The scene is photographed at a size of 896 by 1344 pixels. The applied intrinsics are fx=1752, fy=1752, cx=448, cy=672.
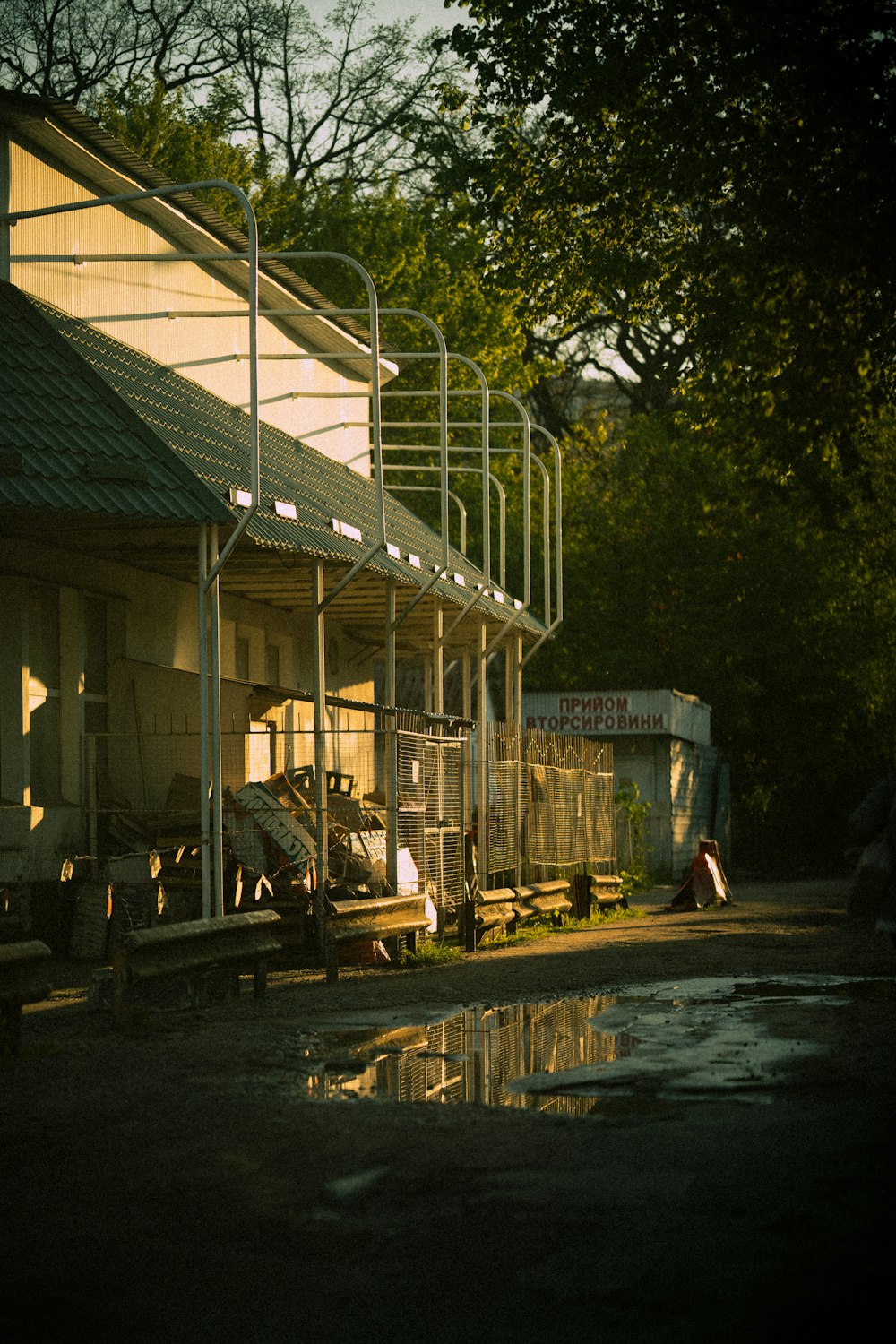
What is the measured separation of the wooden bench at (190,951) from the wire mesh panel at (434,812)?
13.9 ft

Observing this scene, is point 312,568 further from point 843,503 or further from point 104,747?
point 843,503

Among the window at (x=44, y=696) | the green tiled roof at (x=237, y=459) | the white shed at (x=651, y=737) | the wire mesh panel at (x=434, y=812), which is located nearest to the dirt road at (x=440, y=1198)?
the window at (x=44, y=696)

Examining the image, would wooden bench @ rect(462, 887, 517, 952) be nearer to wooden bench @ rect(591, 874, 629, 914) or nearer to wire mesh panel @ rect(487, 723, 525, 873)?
wire mesh panel @ rect(487, 723, 525, 873)

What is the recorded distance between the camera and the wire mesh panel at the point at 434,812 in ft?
60.7

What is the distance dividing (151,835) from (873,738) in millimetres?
25899

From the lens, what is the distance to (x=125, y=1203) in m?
6.66

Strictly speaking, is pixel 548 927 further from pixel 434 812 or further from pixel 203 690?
pixel 203 690

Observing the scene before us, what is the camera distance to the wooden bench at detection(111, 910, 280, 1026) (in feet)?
38.9

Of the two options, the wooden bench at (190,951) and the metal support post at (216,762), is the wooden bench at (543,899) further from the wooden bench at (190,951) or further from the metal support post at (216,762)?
the wooden bench at (190,951)

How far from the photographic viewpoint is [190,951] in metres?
12.7

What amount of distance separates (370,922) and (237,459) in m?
5.16

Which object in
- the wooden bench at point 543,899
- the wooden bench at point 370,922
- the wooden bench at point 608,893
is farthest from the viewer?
the wooden bench at point 608,893

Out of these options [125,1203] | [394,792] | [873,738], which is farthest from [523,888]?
[873,738]

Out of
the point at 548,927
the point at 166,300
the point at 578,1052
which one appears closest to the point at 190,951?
the point at 578,1052
